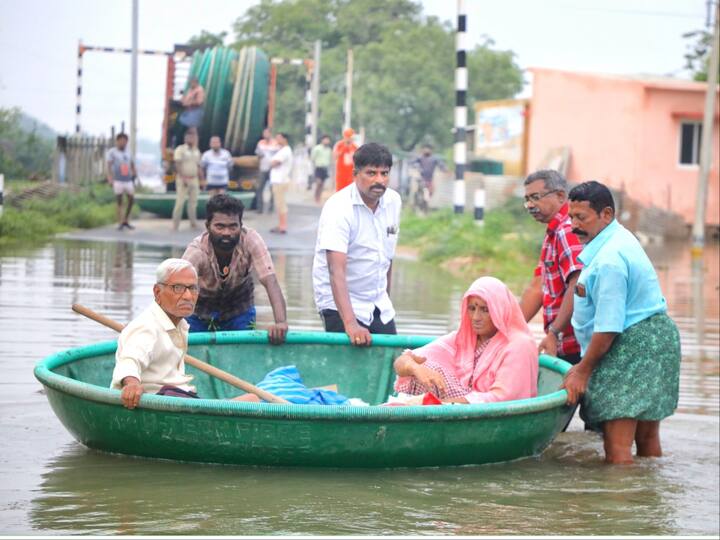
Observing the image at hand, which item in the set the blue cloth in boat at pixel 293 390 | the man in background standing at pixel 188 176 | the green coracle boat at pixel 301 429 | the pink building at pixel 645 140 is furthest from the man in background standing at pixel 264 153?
the green coracle boat at pixel 301 429

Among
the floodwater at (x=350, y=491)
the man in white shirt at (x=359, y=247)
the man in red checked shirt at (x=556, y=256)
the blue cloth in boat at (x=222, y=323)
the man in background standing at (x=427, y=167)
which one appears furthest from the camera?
the man in background standing at (x=427, y=167)

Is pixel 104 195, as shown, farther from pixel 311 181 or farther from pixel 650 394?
pixel 650 394

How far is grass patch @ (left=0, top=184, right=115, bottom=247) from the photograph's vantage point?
19.3m

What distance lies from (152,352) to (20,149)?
28288 millimetres

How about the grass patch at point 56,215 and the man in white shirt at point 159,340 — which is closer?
the man in white shirt at point 159,340

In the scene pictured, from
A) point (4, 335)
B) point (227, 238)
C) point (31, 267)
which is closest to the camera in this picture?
point (227, 238)

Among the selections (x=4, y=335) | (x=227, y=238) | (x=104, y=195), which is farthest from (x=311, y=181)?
(x=227, y=238)

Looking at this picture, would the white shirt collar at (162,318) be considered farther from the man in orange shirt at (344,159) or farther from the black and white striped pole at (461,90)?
the man in orange shirt at (344,159)

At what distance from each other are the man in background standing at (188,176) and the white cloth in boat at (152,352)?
44.4 feet

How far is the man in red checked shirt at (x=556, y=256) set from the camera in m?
7.61

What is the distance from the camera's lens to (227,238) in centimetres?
763

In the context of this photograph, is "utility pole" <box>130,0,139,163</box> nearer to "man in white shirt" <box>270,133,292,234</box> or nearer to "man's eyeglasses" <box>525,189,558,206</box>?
"man in white shirt" <box>270,133,292,234</box>

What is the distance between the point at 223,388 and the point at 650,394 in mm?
2569

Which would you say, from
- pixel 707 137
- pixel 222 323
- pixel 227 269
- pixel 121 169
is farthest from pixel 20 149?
pixel 227 269
